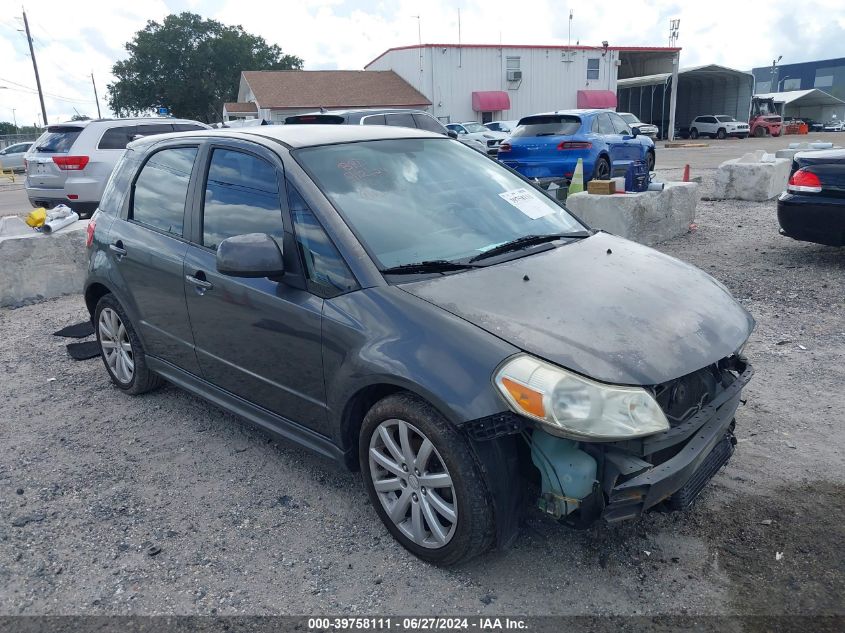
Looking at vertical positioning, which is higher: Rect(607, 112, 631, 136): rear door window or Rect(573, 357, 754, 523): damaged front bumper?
Rect(607, 112, 631, 136): rear door window

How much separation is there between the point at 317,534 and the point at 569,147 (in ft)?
34.0

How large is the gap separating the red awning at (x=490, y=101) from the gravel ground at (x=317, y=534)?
41564mm

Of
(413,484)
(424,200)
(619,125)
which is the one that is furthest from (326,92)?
(413,484)

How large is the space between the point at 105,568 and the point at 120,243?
2184 mm

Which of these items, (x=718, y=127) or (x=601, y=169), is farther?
(x=718, y=127)

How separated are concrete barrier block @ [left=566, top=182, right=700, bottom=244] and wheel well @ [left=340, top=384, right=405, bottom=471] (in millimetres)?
5832

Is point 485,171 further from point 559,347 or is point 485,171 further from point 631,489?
point 631,489

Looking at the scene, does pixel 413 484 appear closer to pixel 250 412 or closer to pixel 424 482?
pixel 424 482

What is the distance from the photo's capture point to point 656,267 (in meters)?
3.35

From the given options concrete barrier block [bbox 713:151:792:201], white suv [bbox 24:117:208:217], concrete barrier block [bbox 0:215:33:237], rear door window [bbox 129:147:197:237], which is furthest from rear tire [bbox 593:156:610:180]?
rear door window [bbox 129:147:197:237]

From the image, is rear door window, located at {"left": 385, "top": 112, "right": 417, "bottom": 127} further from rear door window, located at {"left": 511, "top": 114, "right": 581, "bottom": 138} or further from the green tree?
the green tree

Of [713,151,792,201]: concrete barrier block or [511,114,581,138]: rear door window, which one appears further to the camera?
[511,114,581,138]: rear door window

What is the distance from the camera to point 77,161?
36.2ft

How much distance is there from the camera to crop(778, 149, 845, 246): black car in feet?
21.5
